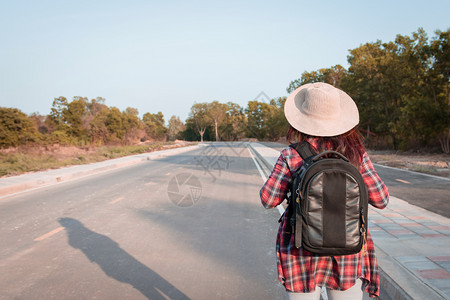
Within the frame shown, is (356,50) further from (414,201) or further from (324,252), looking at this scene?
(324,252)

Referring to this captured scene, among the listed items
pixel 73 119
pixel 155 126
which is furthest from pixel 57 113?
pixel 155 126

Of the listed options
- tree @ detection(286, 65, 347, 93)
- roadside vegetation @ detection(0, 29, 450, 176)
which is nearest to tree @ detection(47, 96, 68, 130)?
roadside vegetation @ detection(0, 29, 450, 176)

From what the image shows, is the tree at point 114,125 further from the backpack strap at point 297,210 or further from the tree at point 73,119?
the backpack strap at point 297,210

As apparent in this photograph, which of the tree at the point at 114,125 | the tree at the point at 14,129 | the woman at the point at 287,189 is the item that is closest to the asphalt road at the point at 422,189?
the woman at the point at 287,189

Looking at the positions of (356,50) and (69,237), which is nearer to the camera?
(69,237)

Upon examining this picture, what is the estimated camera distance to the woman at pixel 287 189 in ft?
5.74

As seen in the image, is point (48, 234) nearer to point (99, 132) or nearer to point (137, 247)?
point (137, 247)

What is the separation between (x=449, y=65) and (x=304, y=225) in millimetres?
22456

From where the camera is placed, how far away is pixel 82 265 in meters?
4.04

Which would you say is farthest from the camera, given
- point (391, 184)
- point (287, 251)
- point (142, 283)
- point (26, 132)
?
point (26, 132)

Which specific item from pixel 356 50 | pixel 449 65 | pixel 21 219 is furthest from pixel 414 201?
pixel 356 50

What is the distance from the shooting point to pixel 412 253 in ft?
12.6

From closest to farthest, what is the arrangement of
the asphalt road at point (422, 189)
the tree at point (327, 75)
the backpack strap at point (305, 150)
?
the backpack strap at point (305, 150) < the asphalt road at point (422, 189) < the tree at point (327, 75)

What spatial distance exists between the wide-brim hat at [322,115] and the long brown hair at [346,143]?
0.19 feet
